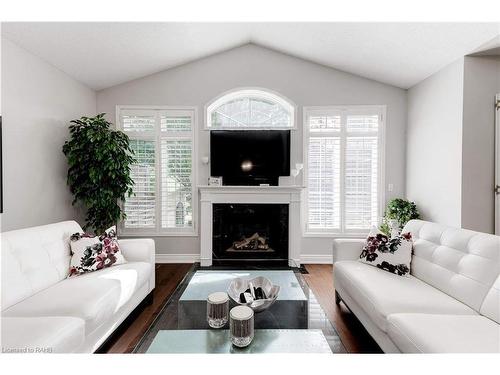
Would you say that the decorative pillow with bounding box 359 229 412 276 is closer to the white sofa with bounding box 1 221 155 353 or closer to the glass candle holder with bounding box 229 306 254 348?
the glass candle holder with bounding box 229 306 254 348

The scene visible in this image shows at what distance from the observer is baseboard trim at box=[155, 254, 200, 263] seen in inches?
155

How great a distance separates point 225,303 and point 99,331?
92 centimetres

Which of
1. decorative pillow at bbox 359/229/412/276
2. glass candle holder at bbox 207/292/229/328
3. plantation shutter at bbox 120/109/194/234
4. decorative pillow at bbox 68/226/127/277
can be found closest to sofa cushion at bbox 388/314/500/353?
decorative pillow at bbox 359/229/412/276

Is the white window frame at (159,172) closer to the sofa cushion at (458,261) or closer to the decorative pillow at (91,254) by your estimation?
the decorative pillow at (91,254)

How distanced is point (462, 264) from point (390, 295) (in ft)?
1.83

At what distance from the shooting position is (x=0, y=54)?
2340 mm

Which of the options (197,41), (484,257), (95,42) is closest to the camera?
(484,257)

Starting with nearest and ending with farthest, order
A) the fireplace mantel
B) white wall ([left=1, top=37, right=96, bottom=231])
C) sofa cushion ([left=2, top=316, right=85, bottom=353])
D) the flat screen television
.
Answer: sofa cushion ([left=2, top=316, right=85, bottom=353]) < white wall ([left=1, top=37, right=96, bottom=231]) < the fireplace mantel < the flat screen television

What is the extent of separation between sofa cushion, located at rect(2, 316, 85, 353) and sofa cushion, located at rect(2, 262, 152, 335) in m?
0.12

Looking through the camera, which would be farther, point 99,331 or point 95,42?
point 95,42

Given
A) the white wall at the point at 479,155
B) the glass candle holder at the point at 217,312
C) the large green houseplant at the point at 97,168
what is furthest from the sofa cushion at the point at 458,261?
the large green houseplant at the point at 97,168
